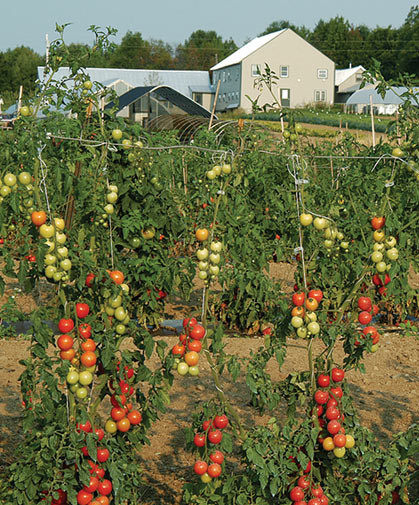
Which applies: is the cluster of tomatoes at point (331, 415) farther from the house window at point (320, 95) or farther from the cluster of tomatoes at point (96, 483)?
the house window at point (320, 95)

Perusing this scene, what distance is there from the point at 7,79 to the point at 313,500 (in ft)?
180

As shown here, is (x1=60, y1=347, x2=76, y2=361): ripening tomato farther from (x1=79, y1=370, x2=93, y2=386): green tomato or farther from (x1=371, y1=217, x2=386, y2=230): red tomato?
(x1=371, y1=217, x2=386, y2=230): red tomato

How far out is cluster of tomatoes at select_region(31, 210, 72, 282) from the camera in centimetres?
255

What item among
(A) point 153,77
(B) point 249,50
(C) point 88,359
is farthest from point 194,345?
(B) point 249,50

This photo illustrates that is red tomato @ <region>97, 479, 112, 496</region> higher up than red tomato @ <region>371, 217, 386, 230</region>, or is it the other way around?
red tomato @ <region>371, 217, 386, 230</region>

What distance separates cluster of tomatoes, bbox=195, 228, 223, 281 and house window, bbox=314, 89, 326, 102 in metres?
44.5

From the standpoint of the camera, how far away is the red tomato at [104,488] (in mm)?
2705

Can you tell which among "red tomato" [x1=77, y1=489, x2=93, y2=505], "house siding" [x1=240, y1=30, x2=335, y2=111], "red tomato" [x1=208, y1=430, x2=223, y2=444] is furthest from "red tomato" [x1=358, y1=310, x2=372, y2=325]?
"house siding" [x1=240, y1=30, x2=335, y2=111]

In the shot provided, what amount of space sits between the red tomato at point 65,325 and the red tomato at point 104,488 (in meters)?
0.66

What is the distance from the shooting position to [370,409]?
426 centimetres

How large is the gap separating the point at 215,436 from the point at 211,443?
0.07 meters

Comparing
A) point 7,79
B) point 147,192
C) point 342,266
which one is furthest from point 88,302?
point 7,79

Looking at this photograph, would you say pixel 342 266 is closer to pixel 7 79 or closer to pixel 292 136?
pixel 292 136

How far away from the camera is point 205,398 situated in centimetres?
444
